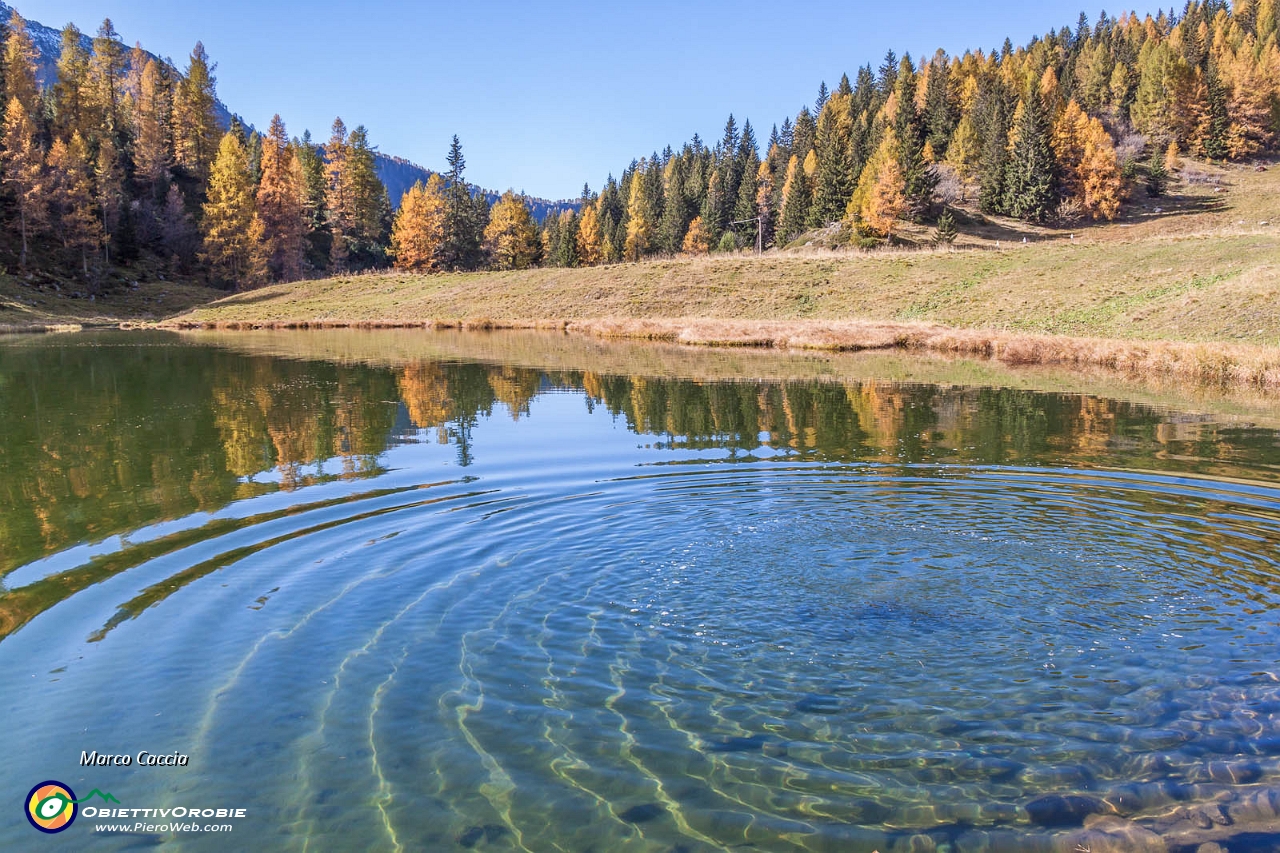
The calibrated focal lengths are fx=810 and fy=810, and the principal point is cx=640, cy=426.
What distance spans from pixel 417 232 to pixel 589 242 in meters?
32.0

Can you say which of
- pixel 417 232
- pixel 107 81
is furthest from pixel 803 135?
pixel 107 81

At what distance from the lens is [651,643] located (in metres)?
7.04

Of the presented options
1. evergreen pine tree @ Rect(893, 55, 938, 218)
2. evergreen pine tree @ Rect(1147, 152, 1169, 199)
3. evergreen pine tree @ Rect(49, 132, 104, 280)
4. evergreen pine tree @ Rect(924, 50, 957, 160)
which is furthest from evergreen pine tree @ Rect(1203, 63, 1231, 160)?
evergreen pine tree @ Rect(49, 132, 104, 280)

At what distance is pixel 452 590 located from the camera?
842 centimetres

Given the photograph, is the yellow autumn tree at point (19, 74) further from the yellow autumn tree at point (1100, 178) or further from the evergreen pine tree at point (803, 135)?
the yellow autumn tree at point (1100, 178)

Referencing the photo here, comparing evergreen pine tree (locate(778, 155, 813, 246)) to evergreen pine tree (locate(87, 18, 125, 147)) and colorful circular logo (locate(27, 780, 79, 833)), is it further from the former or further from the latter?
colorful circular logo (locate(27, 780, 79, 833))

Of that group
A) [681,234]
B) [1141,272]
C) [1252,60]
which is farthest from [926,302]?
[1252,60]

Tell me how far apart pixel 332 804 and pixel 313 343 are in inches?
1847

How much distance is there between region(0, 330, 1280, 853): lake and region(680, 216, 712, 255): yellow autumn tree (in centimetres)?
10293

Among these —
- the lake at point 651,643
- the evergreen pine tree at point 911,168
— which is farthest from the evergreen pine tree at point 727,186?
the lake at point 651,643

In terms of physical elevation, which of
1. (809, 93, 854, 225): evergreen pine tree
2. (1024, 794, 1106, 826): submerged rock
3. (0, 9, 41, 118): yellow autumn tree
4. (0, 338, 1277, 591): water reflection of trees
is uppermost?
(0, 9, 41, 118): yellow autumn tree

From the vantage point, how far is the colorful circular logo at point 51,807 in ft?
15.5

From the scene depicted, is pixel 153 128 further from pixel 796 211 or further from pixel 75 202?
pixel 796 211

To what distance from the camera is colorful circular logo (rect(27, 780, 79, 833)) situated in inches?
185
